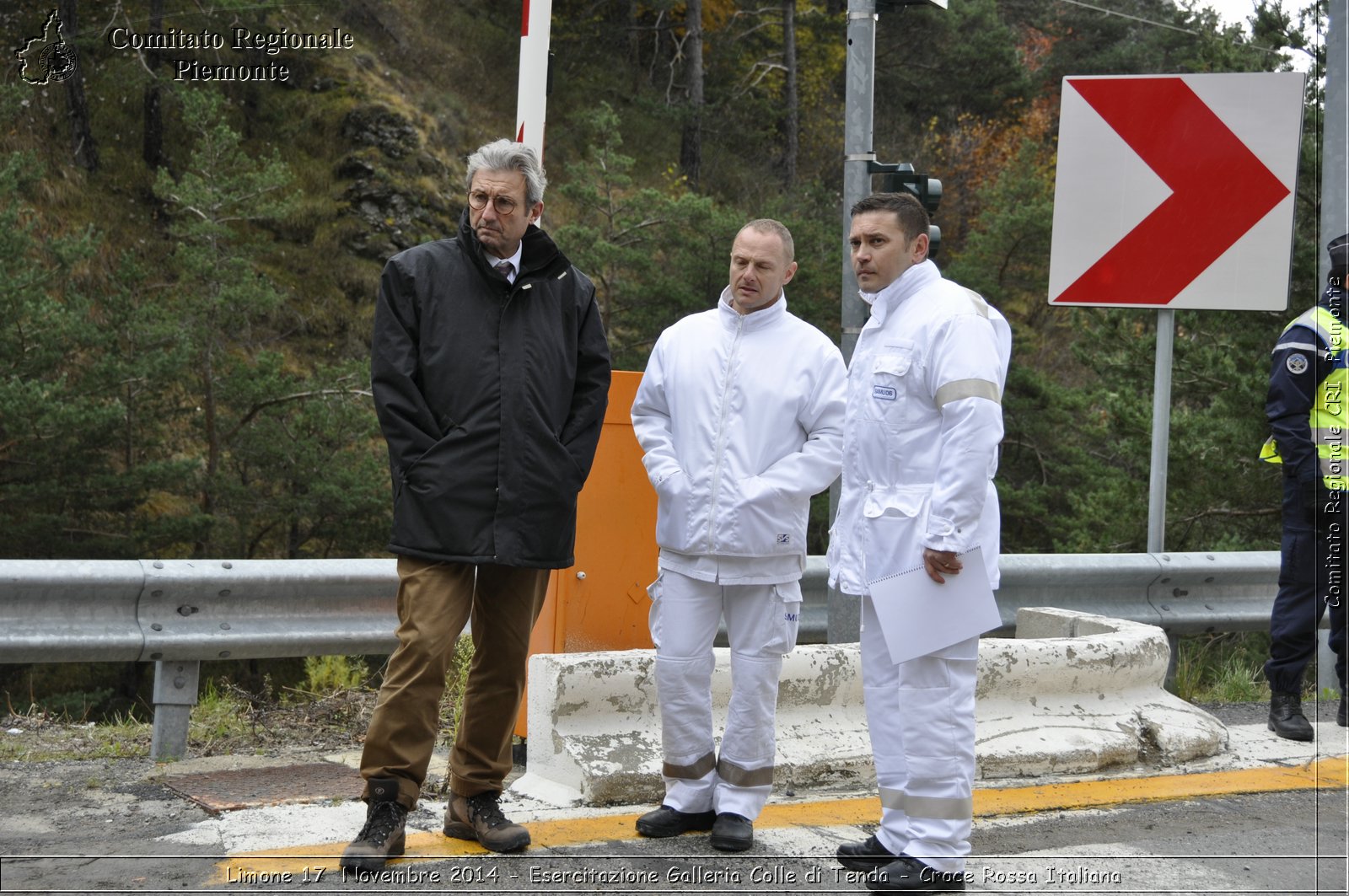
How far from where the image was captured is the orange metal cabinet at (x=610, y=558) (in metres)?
5.27

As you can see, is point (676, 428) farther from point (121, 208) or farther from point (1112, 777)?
point (121, 208)

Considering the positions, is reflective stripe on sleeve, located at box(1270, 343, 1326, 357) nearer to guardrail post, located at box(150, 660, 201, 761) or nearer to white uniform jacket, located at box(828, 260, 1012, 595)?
white uniform jacket, located at box(828, 260, 1012, 595)

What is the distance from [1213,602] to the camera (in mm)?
7102

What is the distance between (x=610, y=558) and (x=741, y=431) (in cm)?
100

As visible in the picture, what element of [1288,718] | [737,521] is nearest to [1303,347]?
[1288,718]

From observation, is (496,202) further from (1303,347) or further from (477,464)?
(1303,347)

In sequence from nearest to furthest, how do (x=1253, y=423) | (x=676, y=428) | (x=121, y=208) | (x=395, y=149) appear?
1. (x=676, y=428)
2. (x=1253, y=423)
3. (x=121, y=208)
4. (x=395, y=149)

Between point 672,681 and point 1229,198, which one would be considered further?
point 1229,198

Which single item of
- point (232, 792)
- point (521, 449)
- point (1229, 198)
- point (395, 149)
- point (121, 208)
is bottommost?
point (232, 792)

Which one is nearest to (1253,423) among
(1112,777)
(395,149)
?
(1112,777)

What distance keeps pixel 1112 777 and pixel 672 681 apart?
6.61ft

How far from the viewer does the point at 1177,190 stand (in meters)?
6.62

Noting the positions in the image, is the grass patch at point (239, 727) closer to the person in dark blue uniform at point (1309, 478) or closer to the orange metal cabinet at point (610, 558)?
the orange metal cabinet at point (610, 558)

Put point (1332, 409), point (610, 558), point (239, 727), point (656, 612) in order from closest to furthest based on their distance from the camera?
point (656, 612), point (610, 558), point (239, 727), point (1332, 409)
